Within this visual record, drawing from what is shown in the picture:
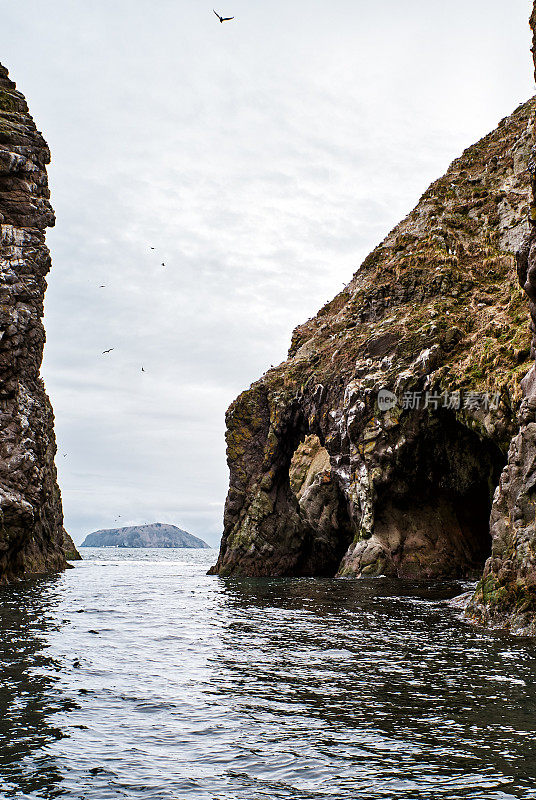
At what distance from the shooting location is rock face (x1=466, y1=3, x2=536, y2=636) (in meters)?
24.1

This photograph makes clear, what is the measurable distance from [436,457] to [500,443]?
40.6ft

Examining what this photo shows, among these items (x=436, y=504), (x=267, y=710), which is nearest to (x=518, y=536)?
(x=267, y=710)

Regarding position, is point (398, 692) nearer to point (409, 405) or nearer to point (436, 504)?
point (409, 405)

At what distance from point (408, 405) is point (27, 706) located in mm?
41669

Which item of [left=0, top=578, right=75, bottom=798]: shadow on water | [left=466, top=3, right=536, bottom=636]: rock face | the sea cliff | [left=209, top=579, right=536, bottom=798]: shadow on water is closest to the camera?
[left=0, top=578, right=75, bottom=798]: shadow on water

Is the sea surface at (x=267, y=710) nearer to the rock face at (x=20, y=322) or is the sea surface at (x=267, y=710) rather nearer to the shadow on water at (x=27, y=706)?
the shadow on water at (x=27, y=706)

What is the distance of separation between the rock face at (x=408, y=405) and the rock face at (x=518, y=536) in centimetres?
1062

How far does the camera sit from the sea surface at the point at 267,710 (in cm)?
1027

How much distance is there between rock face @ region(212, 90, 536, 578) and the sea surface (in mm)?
20947

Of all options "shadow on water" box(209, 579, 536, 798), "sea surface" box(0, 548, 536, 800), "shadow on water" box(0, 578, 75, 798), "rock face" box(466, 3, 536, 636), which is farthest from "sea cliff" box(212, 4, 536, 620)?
"shadow on water" box(0, 578, 75, 798)

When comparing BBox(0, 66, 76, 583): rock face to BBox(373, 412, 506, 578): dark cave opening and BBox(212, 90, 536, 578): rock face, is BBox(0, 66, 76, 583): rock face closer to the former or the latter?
BBox(212, 90, 536, 578): rock face

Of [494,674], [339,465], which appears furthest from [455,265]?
[494,674]

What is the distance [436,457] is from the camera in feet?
173

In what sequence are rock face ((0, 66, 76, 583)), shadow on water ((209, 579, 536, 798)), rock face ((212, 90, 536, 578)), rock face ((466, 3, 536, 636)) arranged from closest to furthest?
shadow on water ((209, 579, 536, 798)) < rock face ((466, 3, 536, 636)) < rock face ((0, 66, 76, 583)) < rock face ((212, 90, 536, 578))
